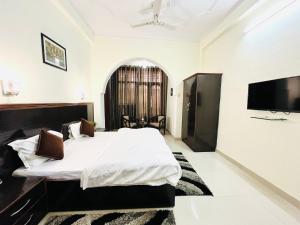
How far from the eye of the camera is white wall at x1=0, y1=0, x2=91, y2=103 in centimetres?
170

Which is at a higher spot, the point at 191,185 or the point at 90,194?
the point at 90,194

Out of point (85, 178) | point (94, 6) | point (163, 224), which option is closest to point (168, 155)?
point (163, 224)

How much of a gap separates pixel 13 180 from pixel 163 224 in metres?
1.60

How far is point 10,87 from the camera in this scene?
66.6 inches

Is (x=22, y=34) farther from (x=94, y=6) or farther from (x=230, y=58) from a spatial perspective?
(x=230, y=58)

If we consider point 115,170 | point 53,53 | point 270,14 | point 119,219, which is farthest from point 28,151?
point 270,14

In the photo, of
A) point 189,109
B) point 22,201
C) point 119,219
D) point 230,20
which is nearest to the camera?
point 22,201

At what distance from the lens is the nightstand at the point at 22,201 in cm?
120

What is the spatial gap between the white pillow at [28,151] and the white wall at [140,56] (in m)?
2.87

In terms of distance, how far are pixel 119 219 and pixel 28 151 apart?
1273 millimetres

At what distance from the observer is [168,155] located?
77.6 inches

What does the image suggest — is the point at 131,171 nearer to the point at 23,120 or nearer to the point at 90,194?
the point at 90,194

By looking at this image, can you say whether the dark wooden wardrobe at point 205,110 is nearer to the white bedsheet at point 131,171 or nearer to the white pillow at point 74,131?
the white bedsheet at point 131,171

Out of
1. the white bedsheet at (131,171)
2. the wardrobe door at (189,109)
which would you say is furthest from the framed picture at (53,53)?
the wardrobe door at (189,109)
